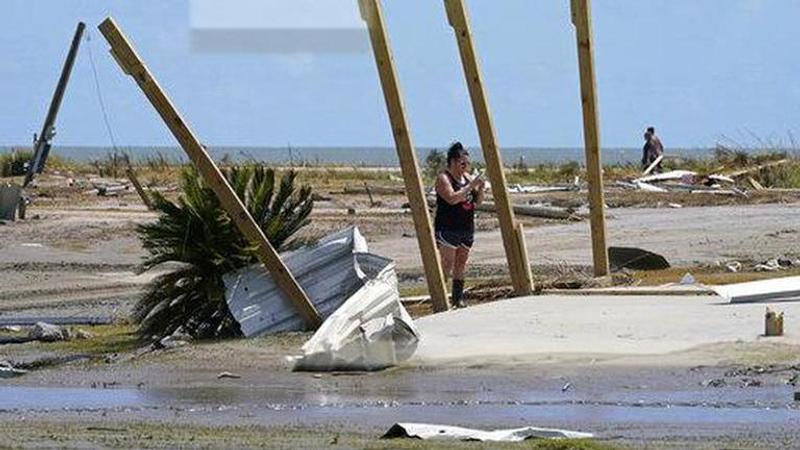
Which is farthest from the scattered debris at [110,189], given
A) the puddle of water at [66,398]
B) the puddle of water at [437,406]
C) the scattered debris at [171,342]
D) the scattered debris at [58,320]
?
the puddle of water at [437,406]


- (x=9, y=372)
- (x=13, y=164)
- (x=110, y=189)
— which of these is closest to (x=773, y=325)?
(x=9, y=372)

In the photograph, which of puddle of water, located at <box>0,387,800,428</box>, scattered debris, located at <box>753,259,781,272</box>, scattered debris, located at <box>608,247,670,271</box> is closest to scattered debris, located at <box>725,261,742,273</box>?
scattered debris, located at <box>753,259,781,272</box>

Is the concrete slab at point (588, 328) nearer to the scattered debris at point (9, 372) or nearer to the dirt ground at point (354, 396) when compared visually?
the dirt ground at point (354, 396)

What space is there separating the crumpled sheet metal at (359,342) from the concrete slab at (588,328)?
20 cm

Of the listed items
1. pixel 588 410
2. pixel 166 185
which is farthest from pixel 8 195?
pixel 588 410

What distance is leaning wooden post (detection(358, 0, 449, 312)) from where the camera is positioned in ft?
59.4

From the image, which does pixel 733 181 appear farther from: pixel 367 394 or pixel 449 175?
pixel 367 394

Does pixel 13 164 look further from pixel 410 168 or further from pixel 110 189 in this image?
pixel 410 168

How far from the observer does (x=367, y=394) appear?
14406 mm

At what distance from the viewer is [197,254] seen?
18312 millimetres

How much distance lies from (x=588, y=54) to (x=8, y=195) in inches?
731

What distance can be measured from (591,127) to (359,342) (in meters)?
5.50

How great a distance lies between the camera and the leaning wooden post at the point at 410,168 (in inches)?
713

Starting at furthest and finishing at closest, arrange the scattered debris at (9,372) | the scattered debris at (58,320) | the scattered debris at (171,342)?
1. the scattered debris at (58,320)
2. the scattered debris at (171,342)
3. the scattered debris at (9,372)
